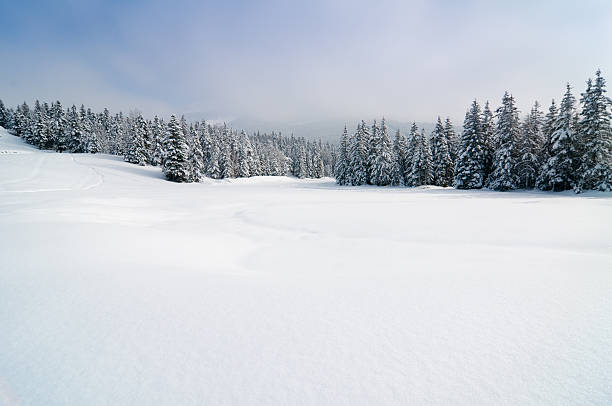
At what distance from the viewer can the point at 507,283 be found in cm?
417

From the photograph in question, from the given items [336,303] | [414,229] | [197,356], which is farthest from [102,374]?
[414,229]

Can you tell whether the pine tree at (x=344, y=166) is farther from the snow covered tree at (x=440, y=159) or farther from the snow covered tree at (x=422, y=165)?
the snow covered tree at (x=440, y=159)

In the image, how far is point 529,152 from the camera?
32031mm

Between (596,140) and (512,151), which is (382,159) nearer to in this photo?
(512,151)

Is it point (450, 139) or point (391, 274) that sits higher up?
point (450, 139)

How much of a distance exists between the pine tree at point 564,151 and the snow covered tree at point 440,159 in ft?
43.2

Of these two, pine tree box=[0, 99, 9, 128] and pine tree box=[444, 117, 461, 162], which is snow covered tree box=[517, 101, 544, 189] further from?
pine tree box=[0, 99, 9, 128]

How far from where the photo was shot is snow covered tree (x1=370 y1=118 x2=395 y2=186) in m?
47.8

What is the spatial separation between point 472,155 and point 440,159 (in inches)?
236

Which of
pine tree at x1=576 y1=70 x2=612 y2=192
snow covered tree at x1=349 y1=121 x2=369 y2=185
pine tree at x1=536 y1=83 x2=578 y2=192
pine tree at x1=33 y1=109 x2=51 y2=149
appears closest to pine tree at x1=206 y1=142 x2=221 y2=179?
snow covered tree at x1=349 y1=121 x2=369 y2=185

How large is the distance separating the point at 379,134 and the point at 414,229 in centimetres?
4307

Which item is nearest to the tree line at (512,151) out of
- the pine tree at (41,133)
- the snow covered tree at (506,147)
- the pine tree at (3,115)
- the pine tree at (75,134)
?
the snow covered tree at (506,147)

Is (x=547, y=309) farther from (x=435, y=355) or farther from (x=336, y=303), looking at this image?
(x=336, y=303)

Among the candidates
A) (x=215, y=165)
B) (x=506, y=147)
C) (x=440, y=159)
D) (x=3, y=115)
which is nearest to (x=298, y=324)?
(x=506, y=147)
